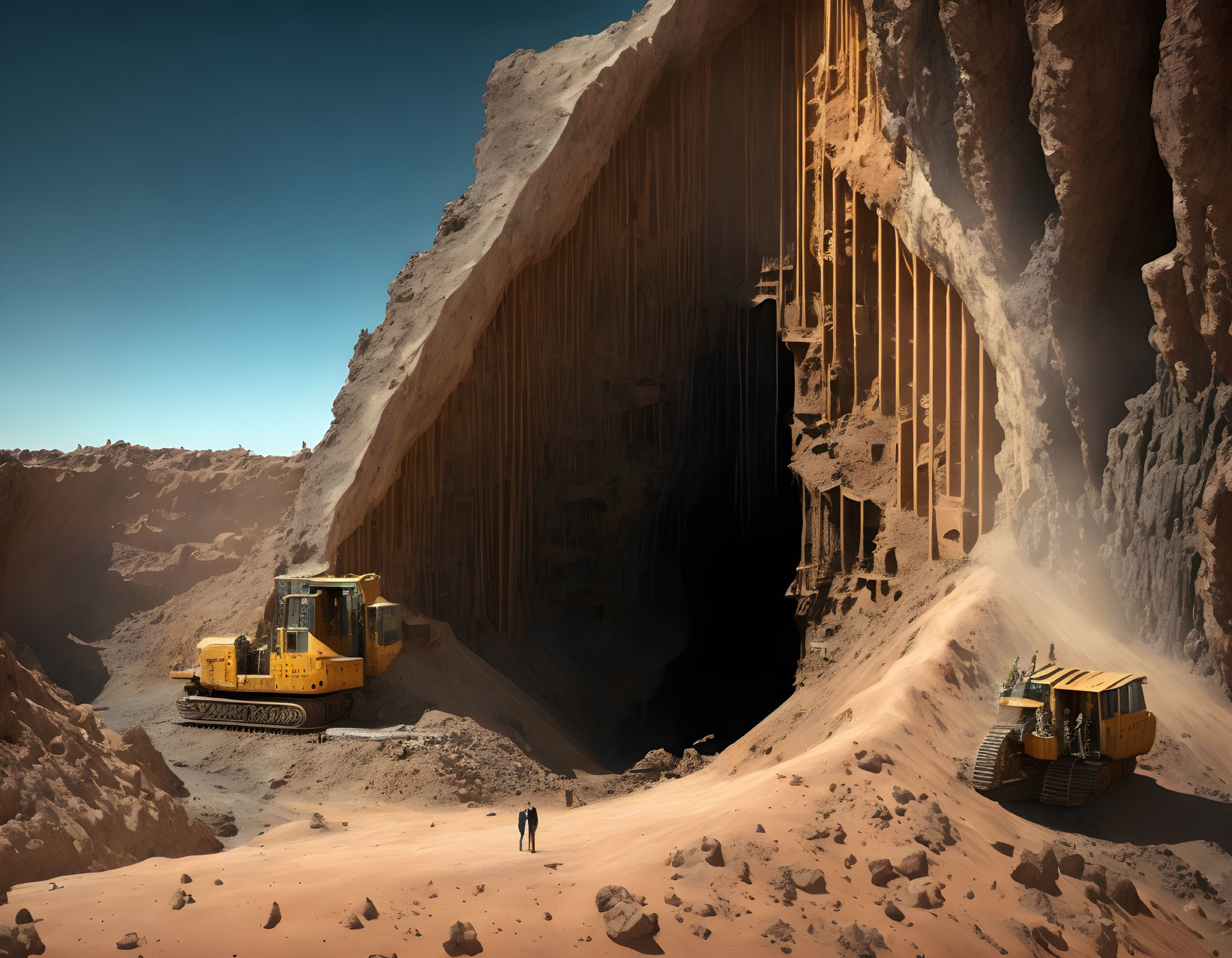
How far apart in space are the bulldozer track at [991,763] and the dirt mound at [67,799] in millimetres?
7924

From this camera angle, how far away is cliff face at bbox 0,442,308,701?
78.9 feet

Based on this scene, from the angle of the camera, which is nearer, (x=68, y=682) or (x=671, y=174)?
(x=68, y=682)

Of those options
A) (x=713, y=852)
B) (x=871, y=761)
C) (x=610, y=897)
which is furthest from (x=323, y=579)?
(x=610, y=897)

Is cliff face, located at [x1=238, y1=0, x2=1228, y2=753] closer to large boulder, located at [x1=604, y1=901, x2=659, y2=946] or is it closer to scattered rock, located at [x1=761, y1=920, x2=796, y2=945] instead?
scattered rock, located at [x1=761, y1=920, x2=796, y2=945]

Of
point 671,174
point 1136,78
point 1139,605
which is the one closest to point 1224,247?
point 1136,78

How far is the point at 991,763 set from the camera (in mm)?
9586

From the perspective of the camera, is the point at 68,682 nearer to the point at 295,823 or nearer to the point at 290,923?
→ the point at 295,823

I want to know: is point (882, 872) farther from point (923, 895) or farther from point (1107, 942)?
point (1107, 942)

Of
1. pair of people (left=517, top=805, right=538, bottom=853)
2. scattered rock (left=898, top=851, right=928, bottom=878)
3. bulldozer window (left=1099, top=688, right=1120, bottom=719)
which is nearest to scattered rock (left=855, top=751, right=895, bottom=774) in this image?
scattered rock (left=898, top=851, right=928, bottom=878)

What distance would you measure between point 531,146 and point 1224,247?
14.3 meters

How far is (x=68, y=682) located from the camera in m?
22.0

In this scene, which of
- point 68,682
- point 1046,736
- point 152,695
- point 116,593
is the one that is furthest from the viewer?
point 116,593

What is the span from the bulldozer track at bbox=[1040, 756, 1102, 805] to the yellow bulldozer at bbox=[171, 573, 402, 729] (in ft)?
35.2

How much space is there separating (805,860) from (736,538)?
18.7 meters
